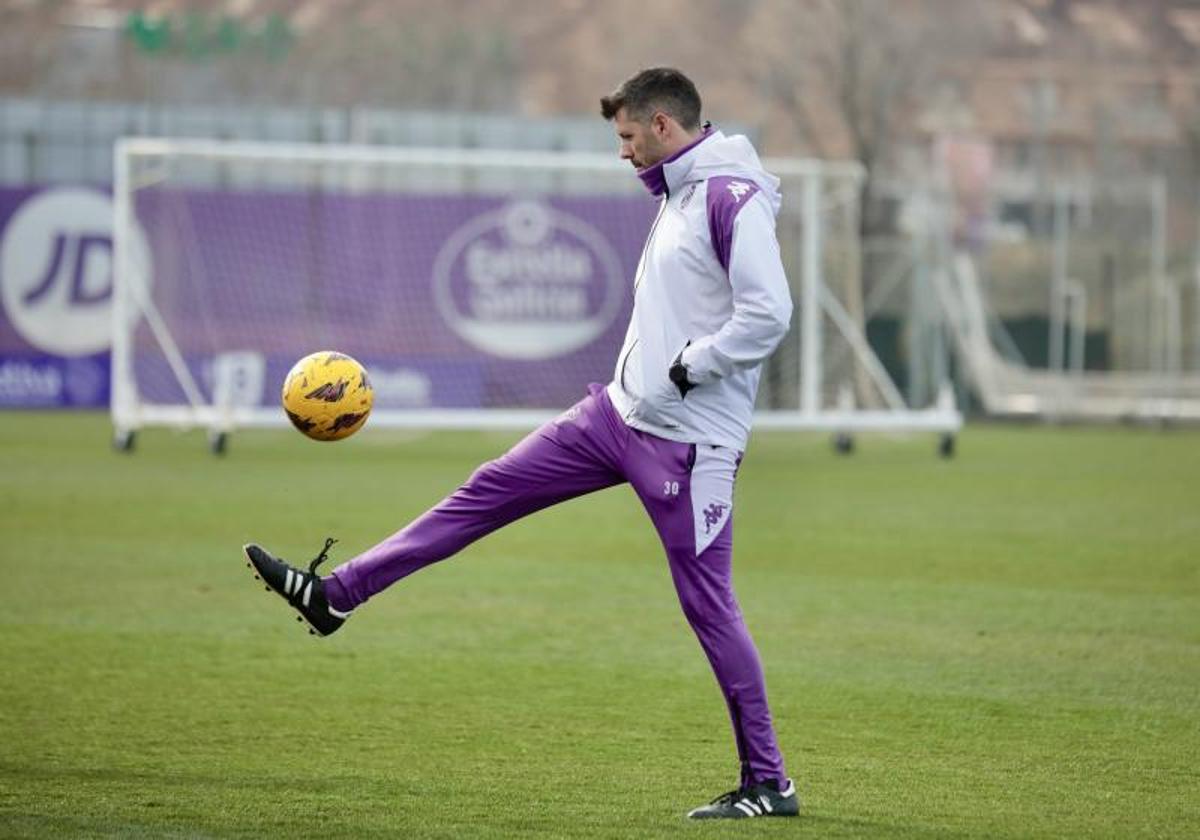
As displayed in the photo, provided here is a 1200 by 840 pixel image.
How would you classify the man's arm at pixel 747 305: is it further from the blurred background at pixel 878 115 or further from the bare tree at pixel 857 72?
the bare tree at pixel 857 72

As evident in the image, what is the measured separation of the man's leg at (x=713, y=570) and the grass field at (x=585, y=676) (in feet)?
0.90

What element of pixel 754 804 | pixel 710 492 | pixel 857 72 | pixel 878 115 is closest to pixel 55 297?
pixel 710 492

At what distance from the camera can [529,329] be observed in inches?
1068

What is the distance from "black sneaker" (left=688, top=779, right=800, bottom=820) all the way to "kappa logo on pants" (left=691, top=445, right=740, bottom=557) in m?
0.73

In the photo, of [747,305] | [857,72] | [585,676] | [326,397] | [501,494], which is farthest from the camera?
[857,72]

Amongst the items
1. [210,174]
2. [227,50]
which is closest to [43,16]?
[227,50]

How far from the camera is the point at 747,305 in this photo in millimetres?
6172

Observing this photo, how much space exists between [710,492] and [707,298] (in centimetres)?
59

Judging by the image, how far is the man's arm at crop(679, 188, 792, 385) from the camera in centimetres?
616

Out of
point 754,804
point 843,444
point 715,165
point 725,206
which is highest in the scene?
point 715,165

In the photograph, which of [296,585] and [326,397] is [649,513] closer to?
[296,585]

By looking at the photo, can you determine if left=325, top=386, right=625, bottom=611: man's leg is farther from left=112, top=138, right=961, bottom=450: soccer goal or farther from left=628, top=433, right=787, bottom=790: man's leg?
left=112, top=138, right=961, bottom=450: soccer goal

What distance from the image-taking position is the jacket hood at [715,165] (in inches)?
251

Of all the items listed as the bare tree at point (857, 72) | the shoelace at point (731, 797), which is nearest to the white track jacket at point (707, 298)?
the shoelace at point (731, 797)
